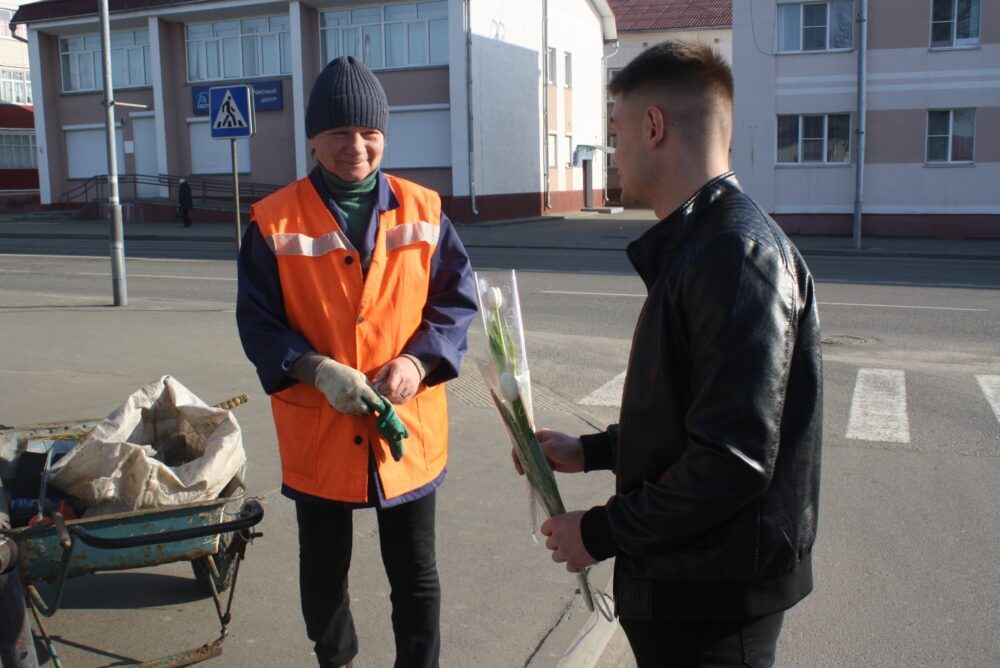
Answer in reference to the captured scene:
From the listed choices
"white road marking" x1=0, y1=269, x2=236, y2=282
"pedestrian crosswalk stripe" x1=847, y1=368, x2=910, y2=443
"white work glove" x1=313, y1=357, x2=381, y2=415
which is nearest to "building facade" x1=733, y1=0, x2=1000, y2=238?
"white road marking" x1=0, y1=269, x2=236, y2=282

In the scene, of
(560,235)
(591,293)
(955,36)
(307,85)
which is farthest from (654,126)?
(307,85)

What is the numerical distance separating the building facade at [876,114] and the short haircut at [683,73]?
25345mm

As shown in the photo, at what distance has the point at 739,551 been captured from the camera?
6.35ft

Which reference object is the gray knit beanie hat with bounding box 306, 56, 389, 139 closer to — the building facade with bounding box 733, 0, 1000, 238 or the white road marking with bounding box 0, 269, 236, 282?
the white road marking with bounding box 0, 269, 236, 282

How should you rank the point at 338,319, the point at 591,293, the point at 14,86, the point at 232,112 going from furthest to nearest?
the point at 14,86, the point at 591,293, the point at 232,112, the point at 338,319

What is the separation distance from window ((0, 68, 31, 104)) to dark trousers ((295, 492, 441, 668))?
2524 inches

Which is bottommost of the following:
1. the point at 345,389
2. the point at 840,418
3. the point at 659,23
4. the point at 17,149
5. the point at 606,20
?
the point at 840,418

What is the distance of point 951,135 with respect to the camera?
25797 millimetres

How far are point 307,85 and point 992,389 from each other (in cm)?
3030

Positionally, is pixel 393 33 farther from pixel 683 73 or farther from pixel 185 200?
pixel 683 73

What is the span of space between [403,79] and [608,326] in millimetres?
23877

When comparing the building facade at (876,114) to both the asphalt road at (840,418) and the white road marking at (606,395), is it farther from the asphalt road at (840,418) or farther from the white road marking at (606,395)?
the white road marking at (606,395)

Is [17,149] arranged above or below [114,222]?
above

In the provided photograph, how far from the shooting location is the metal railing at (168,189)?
3584 centimetres
